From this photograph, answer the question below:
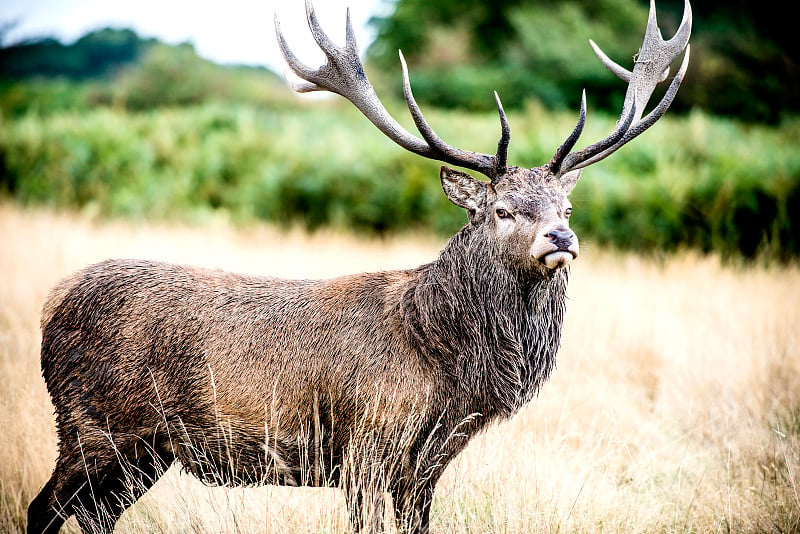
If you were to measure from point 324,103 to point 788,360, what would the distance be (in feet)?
59.2

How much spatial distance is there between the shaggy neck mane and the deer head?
13 centimetres

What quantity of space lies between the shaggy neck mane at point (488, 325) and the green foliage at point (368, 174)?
6283 mm

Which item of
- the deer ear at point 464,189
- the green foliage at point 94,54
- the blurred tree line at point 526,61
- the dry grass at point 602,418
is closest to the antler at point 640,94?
the deer ear at point 464,189

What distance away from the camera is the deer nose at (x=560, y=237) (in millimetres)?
2951

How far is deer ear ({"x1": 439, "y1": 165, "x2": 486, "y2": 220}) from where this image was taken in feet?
11.1

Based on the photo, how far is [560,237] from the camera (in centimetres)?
296

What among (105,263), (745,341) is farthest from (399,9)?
(105,263)

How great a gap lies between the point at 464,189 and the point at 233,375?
1352 millimetres

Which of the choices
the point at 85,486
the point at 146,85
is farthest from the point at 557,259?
the point at 146,85

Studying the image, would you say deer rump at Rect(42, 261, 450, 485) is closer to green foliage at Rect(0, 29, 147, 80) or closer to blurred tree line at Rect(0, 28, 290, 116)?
blurred tree line at Rect(0, 28, 290, 116)

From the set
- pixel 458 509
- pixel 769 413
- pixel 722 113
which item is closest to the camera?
pixel 458 509

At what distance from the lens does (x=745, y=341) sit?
6.37 meters

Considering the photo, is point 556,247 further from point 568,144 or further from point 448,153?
point 448,153

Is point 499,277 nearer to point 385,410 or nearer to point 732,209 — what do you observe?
point 385,410
